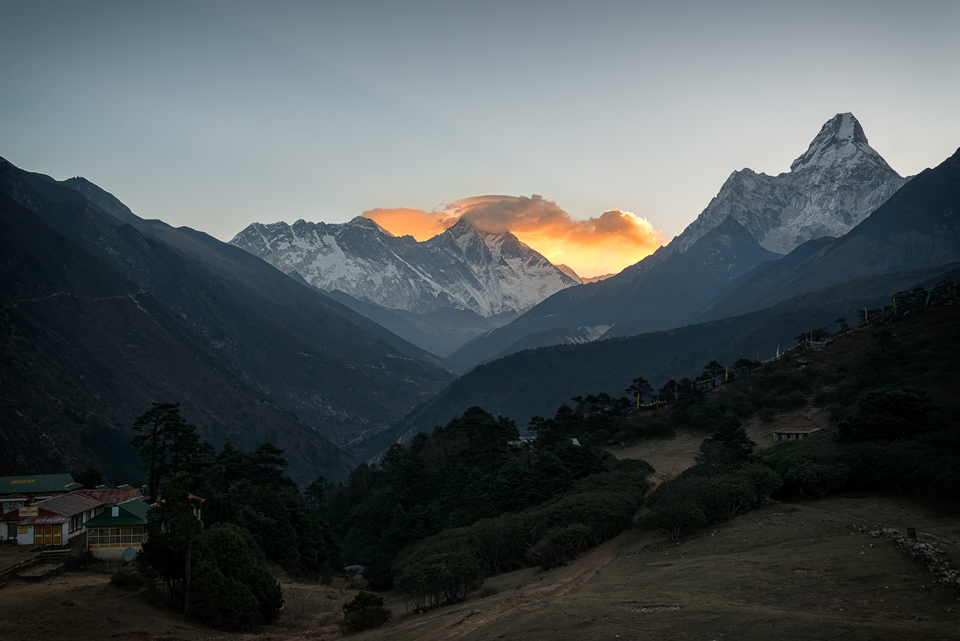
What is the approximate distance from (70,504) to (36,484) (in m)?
11.9

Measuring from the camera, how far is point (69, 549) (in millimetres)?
44969

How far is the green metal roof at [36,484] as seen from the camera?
56.0m

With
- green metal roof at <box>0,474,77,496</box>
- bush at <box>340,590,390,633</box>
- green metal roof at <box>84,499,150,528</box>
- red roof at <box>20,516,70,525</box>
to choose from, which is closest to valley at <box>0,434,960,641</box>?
bush at <box>340,590,390,633</box>

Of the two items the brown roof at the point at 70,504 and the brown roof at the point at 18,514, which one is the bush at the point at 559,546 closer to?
the brown roof at the point at 70,504

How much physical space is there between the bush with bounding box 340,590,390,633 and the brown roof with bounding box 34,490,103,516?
68.4ft

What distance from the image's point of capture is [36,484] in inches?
2250

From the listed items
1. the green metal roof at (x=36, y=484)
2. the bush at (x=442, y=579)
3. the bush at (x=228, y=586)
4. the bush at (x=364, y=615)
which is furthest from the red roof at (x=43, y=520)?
the bush at (x=442, y=579)

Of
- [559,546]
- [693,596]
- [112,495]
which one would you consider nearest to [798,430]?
[559,546]

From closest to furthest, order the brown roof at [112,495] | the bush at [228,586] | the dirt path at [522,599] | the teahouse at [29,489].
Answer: the dirt path at [522,599]
the bush at [228,586]
the brown roof at [112,495]
the teahouse at [29,489]

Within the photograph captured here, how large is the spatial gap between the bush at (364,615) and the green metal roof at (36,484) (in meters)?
31.0

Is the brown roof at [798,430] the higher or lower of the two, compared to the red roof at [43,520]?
lower

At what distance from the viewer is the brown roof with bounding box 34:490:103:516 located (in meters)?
46.6

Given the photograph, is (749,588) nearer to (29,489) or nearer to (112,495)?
(112,495)

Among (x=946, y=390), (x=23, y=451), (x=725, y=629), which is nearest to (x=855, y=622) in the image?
(x=725, y=629)
